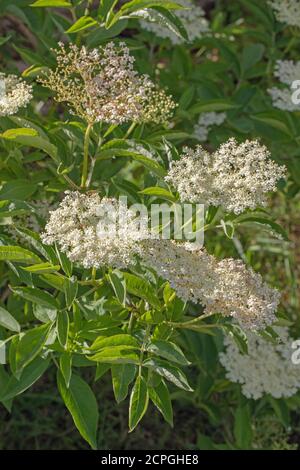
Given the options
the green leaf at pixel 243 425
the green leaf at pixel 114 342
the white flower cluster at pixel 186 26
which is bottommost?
the green leaf at pixel 114 342

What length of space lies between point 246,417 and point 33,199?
969 millimetres

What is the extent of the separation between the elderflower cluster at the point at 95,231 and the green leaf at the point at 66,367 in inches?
9.3

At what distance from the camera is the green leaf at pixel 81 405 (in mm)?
1827

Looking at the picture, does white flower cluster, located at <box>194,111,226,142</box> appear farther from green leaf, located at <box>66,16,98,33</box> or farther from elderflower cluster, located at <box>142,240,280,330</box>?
elderflower cluster, located at <box>142,240,280,330</box>

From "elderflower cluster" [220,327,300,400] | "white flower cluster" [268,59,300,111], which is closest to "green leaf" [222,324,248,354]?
"elderflower cluster" [220,327,300,400]

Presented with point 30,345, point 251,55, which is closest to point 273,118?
point 251,55

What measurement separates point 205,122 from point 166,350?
3.76 feet

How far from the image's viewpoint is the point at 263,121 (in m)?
2.52

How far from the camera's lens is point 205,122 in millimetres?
2691

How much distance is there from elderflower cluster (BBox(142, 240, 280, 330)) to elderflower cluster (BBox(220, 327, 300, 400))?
68cm

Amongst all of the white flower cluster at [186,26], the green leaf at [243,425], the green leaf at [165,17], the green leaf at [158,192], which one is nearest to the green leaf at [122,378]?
the green leaf at [158,192]

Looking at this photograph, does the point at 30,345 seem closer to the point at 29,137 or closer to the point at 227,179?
the point at 29,137

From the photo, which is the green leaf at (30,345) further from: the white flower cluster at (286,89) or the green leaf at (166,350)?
the white flower cluster at (286,89)
